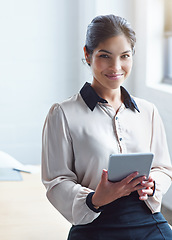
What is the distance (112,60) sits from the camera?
147cm

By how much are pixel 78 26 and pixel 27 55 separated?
526 millimetres

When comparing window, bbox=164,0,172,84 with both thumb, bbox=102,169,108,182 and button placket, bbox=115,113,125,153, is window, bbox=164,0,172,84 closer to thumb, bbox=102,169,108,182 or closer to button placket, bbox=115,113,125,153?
button placket, bbox=115,113,125,153

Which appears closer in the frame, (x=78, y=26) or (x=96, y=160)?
(x=96, y=160)

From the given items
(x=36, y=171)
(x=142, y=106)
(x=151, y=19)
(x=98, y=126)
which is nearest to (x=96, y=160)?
(x=98, y=126)

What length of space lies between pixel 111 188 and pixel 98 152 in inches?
6.6

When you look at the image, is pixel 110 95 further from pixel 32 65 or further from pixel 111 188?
pixel 32 65

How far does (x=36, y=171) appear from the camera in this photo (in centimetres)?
270

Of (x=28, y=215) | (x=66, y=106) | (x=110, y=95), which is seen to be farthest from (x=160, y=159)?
(x=28, y=215)

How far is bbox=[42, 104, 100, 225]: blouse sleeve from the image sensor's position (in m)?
1.44

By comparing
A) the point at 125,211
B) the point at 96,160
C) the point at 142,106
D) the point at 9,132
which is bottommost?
the point at 9,132

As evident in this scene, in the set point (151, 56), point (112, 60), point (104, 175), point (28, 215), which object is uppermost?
point (112, 60)

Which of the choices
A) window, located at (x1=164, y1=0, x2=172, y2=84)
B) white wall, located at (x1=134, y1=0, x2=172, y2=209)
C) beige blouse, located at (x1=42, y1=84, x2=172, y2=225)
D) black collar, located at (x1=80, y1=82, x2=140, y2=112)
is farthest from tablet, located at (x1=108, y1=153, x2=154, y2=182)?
window, located at (x1=164, y1=0, x2=172, y2=84)

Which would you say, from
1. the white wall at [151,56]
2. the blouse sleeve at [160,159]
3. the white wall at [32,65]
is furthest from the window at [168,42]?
the blouse sleeve at [160,159]

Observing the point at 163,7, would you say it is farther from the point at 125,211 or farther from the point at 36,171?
the point at 125,211
